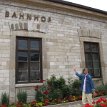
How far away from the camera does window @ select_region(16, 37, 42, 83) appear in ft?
32.0

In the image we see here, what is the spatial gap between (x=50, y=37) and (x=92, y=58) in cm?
288

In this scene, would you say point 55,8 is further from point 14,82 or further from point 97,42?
point 14,82

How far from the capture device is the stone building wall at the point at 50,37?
9380mm

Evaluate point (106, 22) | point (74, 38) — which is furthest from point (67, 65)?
point (106, 22)

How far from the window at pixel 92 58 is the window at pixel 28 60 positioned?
2.90m

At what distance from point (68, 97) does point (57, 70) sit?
1.46 meters

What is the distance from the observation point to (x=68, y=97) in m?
9.69

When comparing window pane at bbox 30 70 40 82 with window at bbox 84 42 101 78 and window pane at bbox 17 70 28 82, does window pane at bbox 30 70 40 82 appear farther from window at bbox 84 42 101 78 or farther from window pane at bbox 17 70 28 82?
window at bbox 84 42 101 78

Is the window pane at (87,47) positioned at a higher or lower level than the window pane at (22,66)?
higher

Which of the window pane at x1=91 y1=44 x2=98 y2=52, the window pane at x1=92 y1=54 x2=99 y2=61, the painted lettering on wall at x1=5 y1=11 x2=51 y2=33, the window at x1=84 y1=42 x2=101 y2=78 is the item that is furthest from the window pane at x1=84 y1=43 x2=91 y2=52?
the painted lettering on wall at x1=5 y1=11 x2=51 y2=33

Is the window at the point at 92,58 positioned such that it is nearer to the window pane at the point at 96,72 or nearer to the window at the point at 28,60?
the window pane at the point at 96,72

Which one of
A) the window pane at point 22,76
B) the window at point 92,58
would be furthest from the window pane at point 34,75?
the window at point 92,58

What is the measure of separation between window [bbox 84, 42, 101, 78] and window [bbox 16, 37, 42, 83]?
9.52 feet

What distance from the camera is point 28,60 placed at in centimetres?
1002
